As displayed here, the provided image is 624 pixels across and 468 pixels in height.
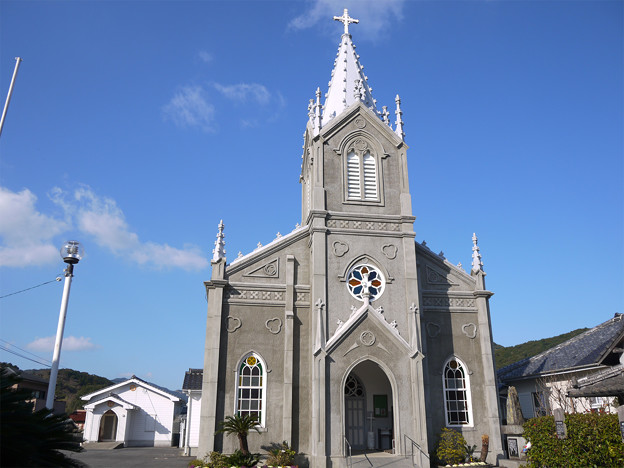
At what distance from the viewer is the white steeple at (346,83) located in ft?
84.0

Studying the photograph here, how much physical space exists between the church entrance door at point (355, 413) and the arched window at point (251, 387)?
4253 millimetres

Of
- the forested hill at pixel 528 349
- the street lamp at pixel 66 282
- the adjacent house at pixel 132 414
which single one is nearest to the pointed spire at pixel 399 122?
the street lamp at pixel 66 282

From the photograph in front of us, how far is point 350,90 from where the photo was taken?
86.8ft

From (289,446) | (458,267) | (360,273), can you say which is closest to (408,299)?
(360,273)

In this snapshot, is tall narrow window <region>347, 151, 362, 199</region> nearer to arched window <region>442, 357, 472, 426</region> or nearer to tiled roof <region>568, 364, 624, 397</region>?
arched window <region>442, 357, 472, 426</region>

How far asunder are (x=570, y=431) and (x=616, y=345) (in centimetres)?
278

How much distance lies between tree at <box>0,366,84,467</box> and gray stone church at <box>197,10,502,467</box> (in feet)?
32.7

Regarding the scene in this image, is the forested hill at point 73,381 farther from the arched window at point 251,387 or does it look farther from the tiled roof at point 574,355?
the tiled roof at point 574,355

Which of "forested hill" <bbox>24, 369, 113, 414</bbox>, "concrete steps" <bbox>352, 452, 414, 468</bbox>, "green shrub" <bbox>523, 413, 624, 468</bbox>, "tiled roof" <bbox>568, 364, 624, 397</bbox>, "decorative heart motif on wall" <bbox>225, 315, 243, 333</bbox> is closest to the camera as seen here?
"tiled roof" <bbox>568, 364, 624, 397</bbox>

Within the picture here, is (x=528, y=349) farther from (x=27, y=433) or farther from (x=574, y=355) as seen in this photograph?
(x=27, y=433)

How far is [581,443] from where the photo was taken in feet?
41.5

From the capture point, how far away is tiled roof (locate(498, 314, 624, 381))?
2398cm

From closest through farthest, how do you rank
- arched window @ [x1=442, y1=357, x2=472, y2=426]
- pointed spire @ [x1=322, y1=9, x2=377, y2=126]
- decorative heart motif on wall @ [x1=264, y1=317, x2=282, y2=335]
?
decorative heart motif on wall @ [x1=264, y1=317, x2=282, y2=335] < arched window @ [x1=442, y1=357, x2=472, y2=426] < pointed spire @ [x1=322, y1=9, x2=377, y2=126]

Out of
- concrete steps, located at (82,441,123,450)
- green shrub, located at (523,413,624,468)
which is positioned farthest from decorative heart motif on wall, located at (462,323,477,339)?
concrete steps, located at (82,441,123,450)
